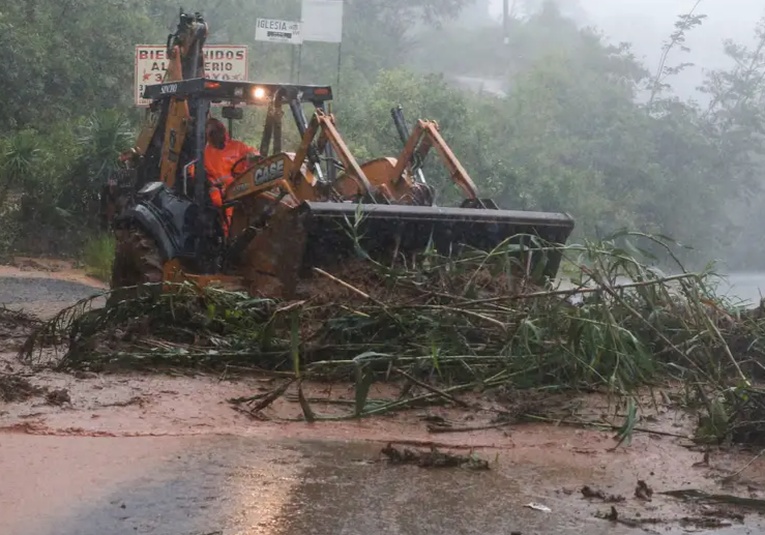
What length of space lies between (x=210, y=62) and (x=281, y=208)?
47.5 feet

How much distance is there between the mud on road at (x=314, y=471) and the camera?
4.77 meters

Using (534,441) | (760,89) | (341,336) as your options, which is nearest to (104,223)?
(341,336)

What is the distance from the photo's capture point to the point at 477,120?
96.1 ft

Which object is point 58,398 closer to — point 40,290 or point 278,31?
point 40,290

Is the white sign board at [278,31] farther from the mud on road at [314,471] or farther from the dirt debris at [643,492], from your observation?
the dirt debris at [643,492]

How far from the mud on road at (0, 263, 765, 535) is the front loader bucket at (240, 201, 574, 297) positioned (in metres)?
1.59

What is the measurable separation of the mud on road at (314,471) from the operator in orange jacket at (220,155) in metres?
3.73

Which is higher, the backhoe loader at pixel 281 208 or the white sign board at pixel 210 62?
the white sign board at pixel 210 62

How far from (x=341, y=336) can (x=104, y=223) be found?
23.3 ft

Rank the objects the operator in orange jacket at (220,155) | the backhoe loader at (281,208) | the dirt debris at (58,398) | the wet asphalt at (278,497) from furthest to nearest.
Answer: the operator in orange jacket at (220,155), the backhoe loader at (281,208), the dirt debris at (58,398), the wet asphalt at (278,497)

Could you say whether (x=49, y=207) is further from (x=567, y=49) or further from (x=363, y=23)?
(x=567, y=49)

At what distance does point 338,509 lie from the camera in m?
4.92

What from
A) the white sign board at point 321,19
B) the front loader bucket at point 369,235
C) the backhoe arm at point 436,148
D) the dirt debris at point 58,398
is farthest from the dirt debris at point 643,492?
the white sign board at point 321,19

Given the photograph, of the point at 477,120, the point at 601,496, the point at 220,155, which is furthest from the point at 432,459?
the point at 477,120
